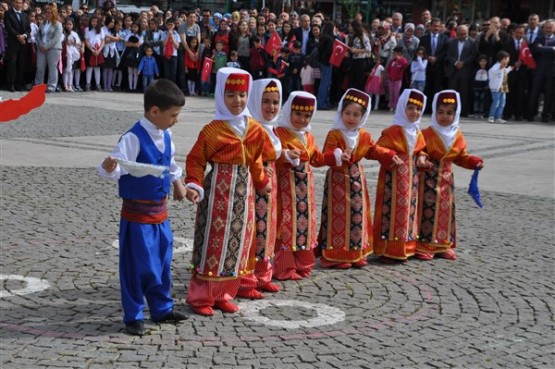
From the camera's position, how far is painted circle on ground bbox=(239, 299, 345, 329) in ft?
18.6

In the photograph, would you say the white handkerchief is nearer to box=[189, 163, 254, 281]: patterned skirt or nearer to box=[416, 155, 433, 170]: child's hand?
box=[189, 163, 254, 281]: patterned skirt

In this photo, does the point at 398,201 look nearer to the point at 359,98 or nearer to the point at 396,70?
the point at 359,98

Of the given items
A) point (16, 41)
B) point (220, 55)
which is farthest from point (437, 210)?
point (16, 41)

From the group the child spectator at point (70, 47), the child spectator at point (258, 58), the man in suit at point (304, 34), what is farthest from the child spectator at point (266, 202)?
the child spectator at point (70, 47)

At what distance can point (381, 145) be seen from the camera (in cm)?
748

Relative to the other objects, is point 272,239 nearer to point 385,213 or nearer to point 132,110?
point 385,213

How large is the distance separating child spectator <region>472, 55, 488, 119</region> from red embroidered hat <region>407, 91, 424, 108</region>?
11714 mm

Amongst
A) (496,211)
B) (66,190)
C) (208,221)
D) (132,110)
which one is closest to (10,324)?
(208,221)

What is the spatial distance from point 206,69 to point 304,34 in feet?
8.60

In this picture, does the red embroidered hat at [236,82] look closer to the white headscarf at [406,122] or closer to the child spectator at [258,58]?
the white headscarf at [406,122]

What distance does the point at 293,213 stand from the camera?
6730 millimetres

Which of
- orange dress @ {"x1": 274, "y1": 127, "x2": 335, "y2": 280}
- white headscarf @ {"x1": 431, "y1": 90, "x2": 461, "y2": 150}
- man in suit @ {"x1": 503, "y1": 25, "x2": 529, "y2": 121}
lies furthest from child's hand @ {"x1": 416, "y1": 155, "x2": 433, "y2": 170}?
man in suit @ {"x1": 503, "y1": 25, "x2": 529, "y2": 121}

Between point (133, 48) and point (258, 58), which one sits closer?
point (258, 58)

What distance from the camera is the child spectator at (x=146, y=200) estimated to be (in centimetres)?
516
